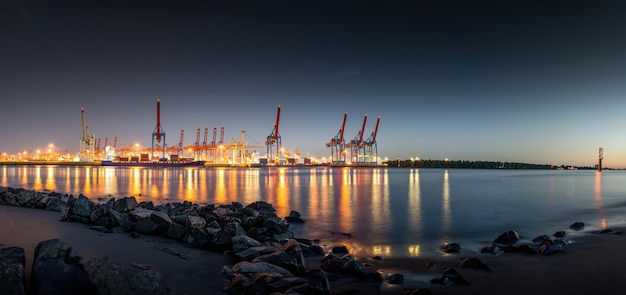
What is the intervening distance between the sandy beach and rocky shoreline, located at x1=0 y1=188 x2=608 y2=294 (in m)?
0.12

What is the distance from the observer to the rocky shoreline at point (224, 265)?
366 cm

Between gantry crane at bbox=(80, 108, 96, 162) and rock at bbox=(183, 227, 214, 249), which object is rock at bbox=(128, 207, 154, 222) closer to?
rock at bbox=(183, 227, 214, 249)

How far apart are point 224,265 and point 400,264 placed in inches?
122

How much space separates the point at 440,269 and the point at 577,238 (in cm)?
517

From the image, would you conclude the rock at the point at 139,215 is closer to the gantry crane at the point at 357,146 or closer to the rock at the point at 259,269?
the rock at the point at 259,269

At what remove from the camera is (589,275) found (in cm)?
604

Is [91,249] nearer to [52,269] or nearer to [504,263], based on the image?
[52,269]

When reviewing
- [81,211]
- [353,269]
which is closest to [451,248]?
[353,269]

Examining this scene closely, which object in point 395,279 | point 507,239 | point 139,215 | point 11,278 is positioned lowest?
point 507,239

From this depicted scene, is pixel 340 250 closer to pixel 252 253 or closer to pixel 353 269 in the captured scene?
pixel 353 269

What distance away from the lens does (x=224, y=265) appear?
606 cm

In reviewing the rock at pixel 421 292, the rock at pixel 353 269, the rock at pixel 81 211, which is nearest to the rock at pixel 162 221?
the rock at pixel 81 211

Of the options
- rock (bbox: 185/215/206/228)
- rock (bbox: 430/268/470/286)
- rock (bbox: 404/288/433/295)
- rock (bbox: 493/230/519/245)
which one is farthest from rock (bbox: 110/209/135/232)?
rock (bbox: 493/230/519/245)

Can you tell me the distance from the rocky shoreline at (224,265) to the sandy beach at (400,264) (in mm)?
116
